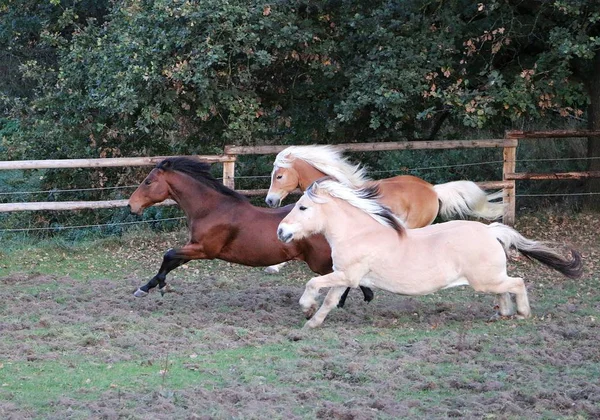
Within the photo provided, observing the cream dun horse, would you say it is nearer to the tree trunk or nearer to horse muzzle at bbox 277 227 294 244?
horse muzzle at bbox 277 227 294 244

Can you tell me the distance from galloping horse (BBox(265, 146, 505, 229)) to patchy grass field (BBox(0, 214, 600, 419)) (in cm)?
109

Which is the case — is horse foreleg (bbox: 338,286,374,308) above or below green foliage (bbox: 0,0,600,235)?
below

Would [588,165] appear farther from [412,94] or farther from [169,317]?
[169,317]

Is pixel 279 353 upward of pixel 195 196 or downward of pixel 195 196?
downward

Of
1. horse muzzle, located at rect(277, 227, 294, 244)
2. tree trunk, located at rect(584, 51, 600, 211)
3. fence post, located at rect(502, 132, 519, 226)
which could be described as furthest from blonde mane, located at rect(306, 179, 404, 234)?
tree trunk, located at rect(584, 51, 600, 211)

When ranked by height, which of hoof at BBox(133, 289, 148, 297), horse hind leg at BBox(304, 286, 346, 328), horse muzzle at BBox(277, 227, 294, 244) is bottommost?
hoof at BBox(133, 289, 148, 297)

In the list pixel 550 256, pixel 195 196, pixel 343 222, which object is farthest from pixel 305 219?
pixel 550 256

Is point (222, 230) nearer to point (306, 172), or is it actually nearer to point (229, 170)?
point (306, 172)

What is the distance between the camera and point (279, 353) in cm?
646

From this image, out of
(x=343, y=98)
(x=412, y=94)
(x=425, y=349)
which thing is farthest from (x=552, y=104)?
(x=425, y=349)

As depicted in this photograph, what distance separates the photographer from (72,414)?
4922mm

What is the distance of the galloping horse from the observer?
9.83 meters

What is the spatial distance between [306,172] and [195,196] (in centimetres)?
168

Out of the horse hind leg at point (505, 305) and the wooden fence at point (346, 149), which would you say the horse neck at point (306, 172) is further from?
the horse hind leg at point (505, 305)
